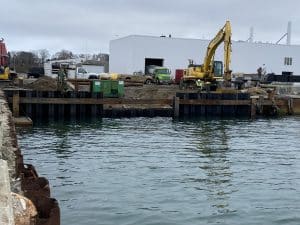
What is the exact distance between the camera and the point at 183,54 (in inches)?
2874

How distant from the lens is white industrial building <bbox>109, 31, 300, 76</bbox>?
7106cm

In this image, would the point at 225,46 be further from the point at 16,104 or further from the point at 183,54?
the point at 183,54

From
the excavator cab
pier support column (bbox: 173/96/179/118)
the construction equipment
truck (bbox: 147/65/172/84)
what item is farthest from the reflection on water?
truck (bbox: 147/65/172/84)

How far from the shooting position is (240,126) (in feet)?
101

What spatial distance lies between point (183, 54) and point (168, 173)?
5933cm

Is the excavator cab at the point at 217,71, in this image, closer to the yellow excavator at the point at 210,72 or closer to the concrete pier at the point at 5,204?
the yellow excavator at the point at 210,72

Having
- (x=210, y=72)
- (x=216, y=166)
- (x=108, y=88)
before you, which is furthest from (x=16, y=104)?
(x=210, y=72)

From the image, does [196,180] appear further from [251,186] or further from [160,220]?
[160,220]

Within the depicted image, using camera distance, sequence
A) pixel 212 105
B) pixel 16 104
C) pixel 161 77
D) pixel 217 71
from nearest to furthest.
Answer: pixel 16 104, pixel 212 105, pixel 217 71, pixel 161 77

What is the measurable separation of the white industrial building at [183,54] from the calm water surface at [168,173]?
44.2 metres

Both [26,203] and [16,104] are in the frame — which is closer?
[26,203]

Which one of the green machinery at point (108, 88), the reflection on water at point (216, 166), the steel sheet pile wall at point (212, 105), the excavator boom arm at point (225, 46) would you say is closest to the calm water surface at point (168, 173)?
the reflection on water at point (216, 166)

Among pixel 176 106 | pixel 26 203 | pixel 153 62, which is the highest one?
pixel 153 62

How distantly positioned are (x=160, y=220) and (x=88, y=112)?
24.1 metres
